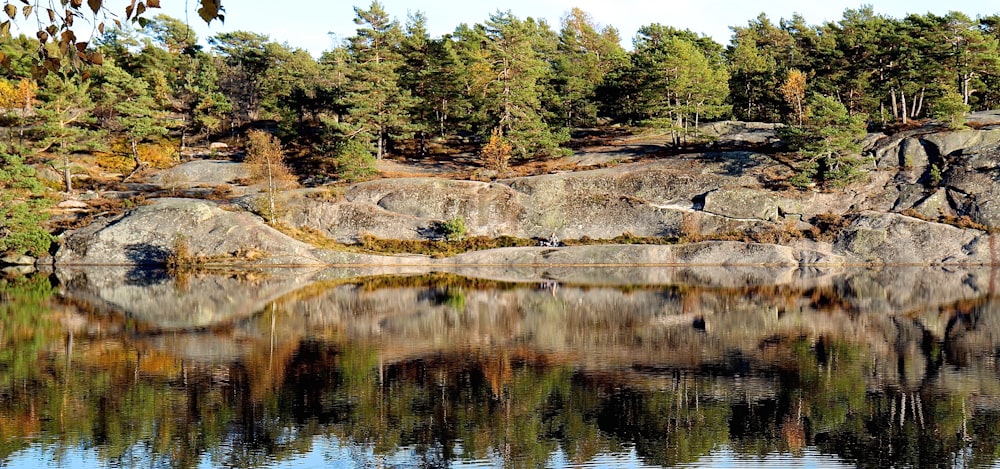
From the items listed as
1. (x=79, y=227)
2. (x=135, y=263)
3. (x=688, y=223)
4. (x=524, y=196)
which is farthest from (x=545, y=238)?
(x=79, y=227)

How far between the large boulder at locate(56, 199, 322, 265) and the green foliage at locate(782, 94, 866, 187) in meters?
39.8

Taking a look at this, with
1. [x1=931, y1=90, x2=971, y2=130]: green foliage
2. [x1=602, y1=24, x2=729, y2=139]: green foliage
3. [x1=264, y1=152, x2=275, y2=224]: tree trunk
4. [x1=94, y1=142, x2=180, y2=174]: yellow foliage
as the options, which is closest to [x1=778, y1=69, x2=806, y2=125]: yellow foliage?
[x1=602, y1=24, x2=729, y2=139]: green foliage

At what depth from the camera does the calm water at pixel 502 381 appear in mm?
14984

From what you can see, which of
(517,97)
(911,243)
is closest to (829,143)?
(911,243)

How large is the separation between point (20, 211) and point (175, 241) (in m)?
10.8

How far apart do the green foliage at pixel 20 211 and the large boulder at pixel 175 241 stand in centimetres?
203

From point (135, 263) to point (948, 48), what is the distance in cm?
7141

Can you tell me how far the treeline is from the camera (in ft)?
259

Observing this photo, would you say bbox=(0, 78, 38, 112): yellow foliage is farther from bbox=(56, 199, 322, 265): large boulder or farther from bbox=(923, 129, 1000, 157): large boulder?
bbox=(923, 129, 1000, 157): large boulder

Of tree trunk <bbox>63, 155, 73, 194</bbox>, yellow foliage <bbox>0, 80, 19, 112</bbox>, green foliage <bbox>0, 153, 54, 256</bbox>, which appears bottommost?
green foliage <bbox>0, 153, 54, 256</bbox>

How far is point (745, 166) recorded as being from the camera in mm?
73438

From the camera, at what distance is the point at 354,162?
76.6 m

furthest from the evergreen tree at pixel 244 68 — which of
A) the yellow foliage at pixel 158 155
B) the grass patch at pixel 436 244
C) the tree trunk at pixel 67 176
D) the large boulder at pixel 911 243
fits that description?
the large boulder at pixel 911 243

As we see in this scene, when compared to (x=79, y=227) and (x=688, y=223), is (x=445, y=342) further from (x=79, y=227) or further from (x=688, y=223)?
(x=79, y=227)
